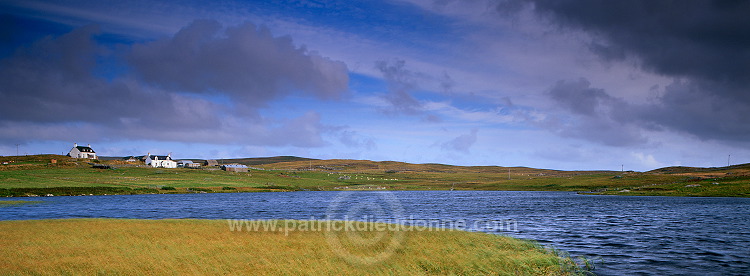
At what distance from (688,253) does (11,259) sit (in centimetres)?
4499

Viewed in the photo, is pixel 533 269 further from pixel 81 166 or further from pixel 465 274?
pixel 81 166

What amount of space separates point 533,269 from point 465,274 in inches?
198

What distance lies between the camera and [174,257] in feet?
85.3

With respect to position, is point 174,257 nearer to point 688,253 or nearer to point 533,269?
point 533,269

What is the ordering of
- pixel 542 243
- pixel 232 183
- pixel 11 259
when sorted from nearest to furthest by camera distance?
pixel 11 259
pixel 542 243
pixel 232 183

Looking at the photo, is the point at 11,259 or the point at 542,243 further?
the point at 542,243

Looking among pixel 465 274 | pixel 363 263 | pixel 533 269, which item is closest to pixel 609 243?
pixel 533 269

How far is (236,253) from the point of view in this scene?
2769cm

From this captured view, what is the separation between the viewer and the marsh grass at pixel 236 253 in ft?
77.7

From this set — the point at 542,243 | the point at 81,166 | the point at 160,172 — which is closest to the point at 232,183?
the point at 160,172

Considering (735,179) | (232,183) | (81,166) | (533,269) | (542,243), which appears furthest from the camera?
(81,166)

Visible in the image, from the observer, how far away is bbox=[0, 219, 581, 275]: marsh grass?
77.7 ft

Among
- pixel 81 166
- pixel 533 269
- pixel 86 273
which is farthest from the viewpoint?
pixel 81 166

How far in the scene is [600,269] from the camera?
29094 millimetres
